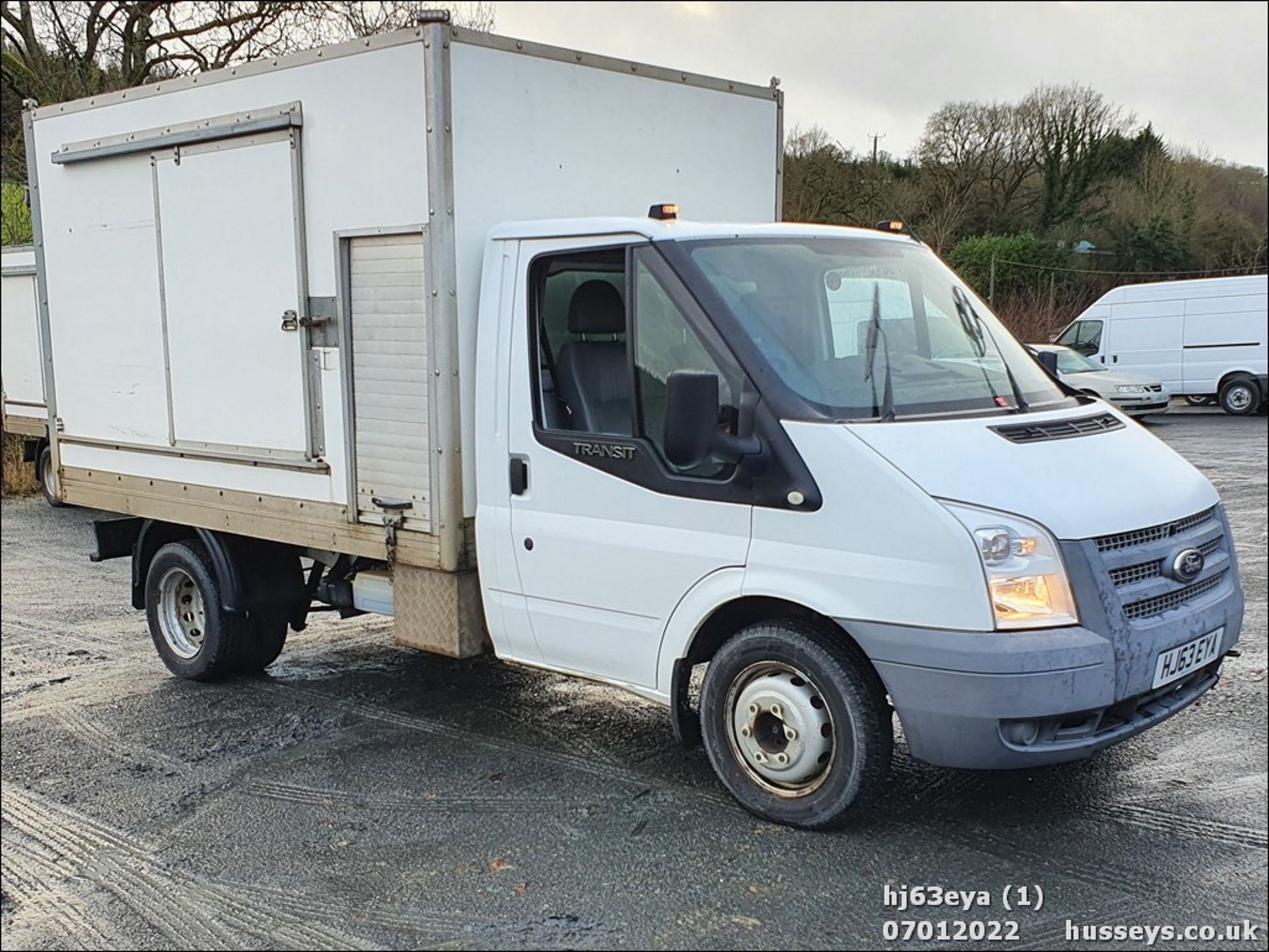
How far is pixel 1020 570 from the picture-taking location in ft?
12.9

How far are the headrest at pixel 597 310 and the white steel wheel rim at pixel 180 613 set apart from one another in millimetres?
3115

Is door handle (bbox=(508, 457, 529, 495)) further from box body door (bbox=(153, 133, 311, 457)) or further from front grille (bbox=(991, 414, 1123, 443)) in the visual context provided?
front grille (bbox=(991, 414, 1123, 443))

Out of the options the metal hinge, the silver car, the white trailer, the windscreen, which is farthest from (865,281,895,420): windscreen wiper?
the silver car

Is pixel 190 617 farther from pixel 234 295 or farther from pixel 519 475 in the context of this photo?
pixel 519 475

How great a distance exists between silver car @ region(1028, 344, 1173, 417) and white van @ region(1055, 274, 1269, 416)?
961mm

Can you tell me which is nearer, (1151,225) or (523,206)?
(523,206)

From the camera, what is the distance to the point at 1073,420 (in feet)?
15.1

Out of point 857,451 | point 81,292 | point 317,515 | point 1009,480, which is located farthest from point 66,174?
point 1009,480

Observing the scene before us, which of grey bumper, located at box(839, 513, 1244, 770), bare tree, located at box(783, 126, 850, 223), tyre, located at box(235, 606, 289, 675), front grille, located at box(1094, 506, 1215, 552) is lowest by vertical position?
tyre, located at box(235, 606, 289, 675)

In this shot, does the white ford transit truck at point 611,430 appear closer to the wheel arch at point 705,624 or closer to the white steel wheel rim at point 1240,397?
the wheel arch at point 705,624

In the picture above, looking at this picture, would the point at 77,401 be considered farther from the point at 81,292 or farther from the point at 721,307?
the point at 721,307

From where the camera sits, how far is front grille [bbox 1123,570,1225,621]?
408 centimetres

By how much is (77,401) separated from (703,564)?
4581 mm

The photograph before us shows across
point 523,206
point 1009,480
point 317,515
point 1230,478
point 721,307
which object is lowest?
point 1230,478
